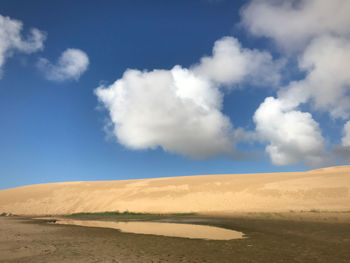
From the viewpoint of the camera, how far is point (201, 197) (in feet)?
122

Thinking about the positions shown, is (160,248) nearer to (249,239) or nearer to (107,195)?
(249,239)

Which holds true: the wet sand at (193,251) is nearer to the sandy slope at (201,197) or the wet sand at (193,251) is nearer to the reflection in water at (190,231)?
the reflection in water at (190,231)

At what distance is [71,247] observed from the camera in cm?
933

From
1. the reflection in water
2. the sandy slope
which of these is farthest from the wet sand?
the sandy slope

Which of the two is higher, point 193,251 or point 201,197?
point 201,197

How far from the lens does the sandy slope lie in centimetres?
2962

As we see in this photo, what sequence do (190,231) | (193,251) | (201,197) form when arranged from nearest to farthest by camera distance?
(193,251)
(190,231)
(201,197)

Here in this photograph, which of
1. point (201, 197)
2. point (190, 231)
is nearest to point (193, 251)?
point (190, 231)

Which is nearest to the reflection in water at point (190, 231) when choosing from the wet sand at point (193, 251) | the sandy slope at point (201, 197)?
the wet sand at point (193, 251)

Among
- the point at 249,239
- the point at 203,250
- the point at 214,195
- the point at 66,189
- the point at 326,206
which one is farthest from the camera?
the point at 66,189

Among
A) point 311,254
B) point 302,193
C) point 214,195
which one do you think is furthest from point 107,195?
point 311,254

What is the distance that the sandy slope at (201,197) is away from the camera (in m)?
29.6

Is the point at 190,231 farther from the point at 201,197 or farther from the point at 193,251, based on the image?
the point at 201,197

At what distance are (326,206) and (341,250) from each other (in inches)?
787
